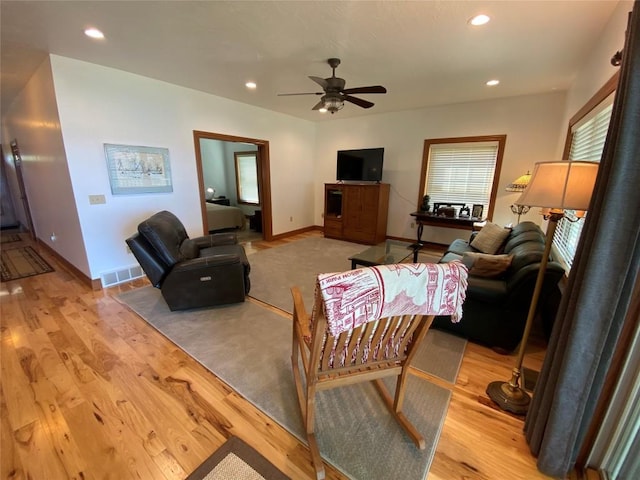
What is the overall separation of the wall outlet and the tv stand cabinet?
3.87 m

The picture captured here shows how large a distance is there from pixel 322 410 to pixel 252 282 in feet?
→ 7.09

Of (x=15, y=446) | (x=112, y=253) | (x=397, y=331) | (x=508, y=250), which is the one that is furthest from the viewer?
(x=112, y=253)

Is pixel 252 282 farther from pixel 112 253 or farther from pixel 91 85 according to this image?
pixel 91 85

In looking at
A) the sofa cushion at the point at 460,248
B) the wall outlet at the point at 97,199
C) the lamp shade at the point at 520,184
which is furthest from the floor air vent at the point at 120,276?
the lamp shade at the point at 520,184

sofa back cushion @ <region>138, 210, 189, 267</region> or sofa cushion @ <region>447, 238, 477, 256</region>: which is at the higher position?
sofa back cushion @ <region>138, 210, 189, 267</region>

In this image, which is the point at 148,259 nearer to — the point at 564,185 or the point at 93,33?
the point at 93,33

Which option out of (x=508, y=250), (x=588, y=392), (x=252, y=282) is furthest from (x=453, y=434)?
(x=252, y=282)

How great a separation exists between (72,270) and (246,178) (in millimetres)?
4641

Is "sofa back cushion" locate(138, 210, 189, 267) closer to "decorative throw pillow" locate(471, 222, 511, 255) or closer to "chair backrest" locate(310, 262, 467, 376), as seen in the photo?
"chair backrest" locate(310, 262, 467, 376)

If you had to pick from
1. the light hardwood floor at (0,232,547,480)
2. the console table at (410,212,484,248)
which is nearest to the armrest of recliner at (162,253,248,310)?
the light hardwood floor at (0,232,547,480)

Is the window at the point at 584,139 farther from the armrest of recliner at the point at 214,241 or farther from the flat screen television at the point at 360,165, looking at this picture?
the armrest of recliner at the point at 214,241

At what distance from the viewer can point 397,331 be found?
1283 mm

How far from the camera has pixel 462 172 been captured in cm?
481

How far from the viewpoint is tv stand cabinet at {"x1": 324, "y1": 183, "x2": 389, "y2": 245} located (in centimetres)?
521
